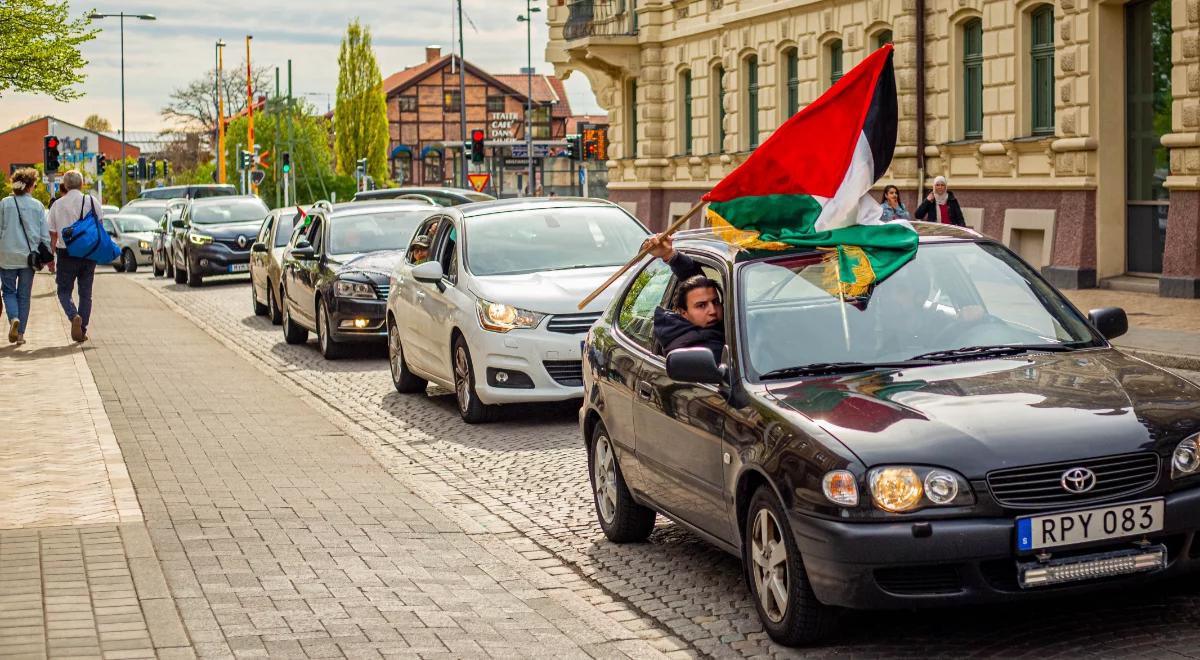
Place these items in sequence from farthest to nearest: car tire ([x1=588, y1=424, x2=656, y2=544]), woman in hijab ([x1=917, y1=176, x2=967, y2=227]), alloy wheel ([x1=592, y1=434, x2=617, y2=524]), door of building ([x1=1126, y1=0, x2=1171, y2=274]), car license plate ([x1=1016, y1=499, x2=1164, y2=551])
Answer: woman in hijab ([x1=917, y1=176, x2=967, y2=227]), door of building ([x1=1126, y1=0, x2=1171, y2=274]), alloy wheel ([x1=592, y1=434, x2=617, y2=524]), car tire ([x1=588, y1=424, x2=656, y2=544]), car license plate ([x1=1016, y1=499, x2=1164, y2=551])

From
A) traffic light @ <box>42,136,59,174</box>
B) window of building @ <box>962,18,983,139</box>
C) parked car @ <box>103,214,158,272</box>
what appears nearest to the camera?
window of building @ <box>962,18,983,139</box>

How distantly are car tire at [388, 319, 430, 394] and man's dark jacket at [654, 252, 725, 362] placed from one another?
25.6 ft

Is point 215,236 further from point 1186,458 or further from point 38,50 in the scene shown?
point 1186,458

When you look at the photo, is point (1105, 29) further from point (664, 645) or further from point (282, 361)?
point (664, 645)

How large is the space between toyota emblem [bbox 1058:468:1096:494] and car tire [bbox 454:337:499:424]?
7.75 m

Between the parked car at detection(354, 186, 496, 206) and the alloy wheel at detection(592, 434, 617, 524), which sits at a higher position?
the parked car at detection(354, 186, 496, 206)

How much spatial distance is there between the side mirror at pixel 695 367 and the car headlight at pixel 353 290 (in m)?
11.9

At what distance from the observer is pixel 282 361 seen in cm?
1944

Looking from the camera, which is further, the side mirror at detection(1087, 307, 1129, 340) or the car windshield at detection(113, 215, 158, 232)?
the car windshield at detection(113, 215, 158, 232)

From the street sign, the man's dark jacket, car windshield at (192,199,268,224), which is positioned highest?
the street sign

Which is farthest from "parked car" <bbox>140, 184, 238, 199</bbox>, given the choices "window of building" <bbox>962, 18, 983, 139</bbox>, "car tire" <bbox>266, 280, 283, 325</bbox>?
"window of building" <bbox>962, 18, 983, 139</bbox>

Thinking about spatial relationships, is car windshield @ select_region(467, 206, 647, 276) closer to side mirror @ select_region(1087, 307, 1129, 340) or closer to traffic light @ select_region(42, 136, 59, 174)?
side mirror @ select_region(1087, 307, 1129, 340)

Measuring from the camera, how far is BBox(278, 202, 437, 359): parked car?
1866 cm

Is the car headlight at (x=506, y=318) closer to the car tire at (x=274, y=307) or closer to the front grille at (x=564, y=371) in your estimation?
the front grille at (x=564, y=371)
